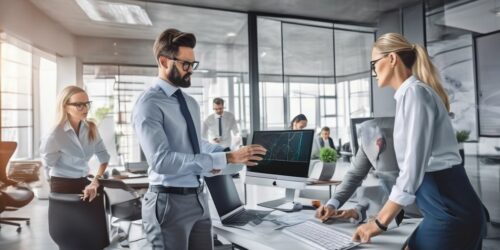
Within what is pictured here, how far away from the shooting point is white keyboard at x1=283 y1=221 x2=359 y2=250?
4.69 feet

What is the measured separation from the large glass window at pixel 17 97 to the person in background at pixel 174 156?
2.27 meters

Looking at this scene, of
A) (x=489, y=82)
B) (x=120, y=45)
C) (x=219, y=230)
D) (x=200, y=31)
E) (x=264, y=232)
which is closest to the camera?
(x=264, y=232)

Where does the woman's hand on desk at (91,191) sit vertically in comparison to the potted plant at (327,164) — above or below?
below

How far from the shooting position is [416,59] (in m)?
1.39

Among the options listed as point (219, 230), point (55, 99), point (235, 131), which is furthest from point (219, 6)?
point (219, 230)

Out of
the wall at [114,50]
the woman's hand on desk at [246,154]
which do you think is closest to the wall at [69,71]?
the wall at [114,50]

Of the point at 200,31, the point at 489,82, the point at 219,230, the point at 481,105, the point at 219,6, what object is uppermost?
the point at 219,6

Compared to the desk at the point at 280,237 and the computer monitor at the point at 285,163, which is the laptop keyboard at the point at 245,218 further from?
the computer monitor at the point at 285,163

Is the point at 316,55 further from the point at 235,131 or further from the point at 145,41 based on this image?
the point at 145,41

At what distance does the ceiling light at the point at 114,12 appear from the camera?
4.60m

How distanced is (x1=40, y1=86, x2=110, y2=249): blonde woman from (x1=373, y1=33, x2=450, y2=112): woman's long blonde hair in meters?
2.84

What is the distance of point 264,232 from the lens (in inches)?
66.3

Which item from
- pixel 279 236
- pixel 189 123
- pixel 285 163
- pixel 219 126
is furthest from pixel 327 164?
pixel 219 126

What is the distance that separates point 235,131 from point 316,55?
2049mm
